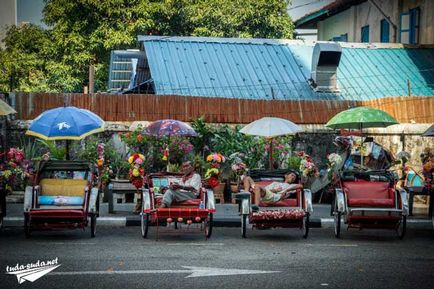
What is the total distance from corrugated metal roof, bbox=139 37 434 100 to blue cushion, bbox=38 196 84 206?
12.1 metres

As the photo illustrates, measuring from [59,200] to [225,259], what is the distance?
12.7 ft

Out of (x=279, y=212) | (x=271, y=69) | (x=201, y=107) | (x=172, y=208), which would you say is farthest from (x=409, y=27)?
(x=172, y=208)

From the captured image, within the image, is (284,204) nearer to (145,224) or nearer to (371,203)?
(371,203)

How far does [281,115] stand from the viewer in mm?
22125

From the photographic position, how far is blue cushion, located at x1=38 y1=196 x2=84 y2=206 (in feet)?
43.7

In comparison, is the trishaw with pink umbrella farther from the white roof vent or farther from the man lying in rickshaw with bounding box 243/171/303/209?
the white roof vent

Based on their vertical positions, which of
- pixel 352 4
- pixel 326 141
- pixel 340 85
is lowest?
pixel 326 141

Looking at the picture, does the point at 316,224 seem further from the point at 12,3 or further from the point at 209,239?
the point at 12,3

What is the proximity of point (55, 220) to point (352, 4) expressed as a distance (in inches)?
1053

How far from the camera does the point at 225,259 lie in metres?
10.8

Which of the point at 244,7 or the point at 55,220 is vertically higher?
the point at 244,7

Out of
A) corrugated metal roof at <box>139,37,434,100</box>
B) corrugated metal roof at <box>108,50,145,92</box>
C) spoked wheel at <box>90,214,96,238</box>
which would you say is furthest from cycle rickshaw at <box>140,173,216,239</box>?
corrugated metal roof at <box>108,50,145,92</box>

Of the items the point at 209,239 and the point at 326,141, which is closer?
the point at 209,239

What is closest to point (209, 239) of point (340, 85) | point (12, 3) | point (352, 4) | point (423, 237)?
point (423, 237)
